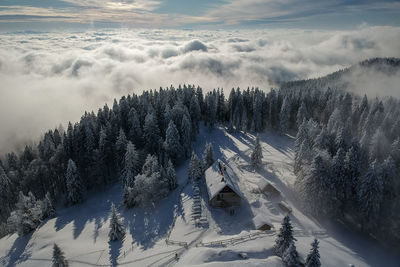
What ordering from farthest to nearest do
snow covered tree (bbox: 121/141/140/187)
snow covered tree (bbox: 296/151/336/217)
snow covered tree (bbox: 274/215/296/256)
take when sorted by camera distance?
snow covered tree (bbox: 121/141/140/187) < snow covered tree (bbox: 296/151/336/217) < snow covered tree (bbox: 274/215/296/256)

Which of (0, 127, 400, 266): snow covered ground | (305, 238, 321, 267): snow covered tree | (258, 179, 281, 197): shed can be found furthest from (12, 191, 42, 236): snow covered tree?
(305, 238, 321, 267): snow covered tree

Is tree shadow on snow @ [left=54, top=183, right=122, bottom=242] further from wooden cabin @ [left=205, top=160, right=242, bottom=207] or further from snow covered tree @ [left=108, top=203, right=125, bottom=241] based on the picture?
wooden cabin @ [left=205, top=160, right=242, bottom=207]

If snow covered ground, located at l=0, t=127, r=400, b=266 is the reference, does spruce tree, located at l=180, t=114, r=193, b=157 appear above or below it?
above

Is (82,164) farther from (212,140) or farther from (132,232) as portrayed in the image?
(212,140)

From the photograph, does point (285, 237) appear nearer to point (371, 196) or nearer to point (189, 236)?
point (189, 236)

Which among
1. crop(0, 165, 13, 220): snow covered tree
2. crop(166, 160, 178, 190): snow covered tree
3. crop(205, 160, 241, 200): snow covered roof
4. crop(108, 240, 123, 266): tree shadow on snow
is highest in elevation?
crop(205, 160, 241, 200): snow covered roof

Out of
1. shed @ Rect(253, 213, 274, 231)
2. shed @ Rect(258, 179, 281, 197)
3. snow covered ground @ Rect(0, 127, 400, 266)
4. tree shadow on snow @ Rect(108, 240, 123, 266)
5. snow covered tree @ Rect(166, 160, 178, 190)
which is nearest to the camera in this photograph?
snow covered ground @ Rect(0, 127, 400, 266)
